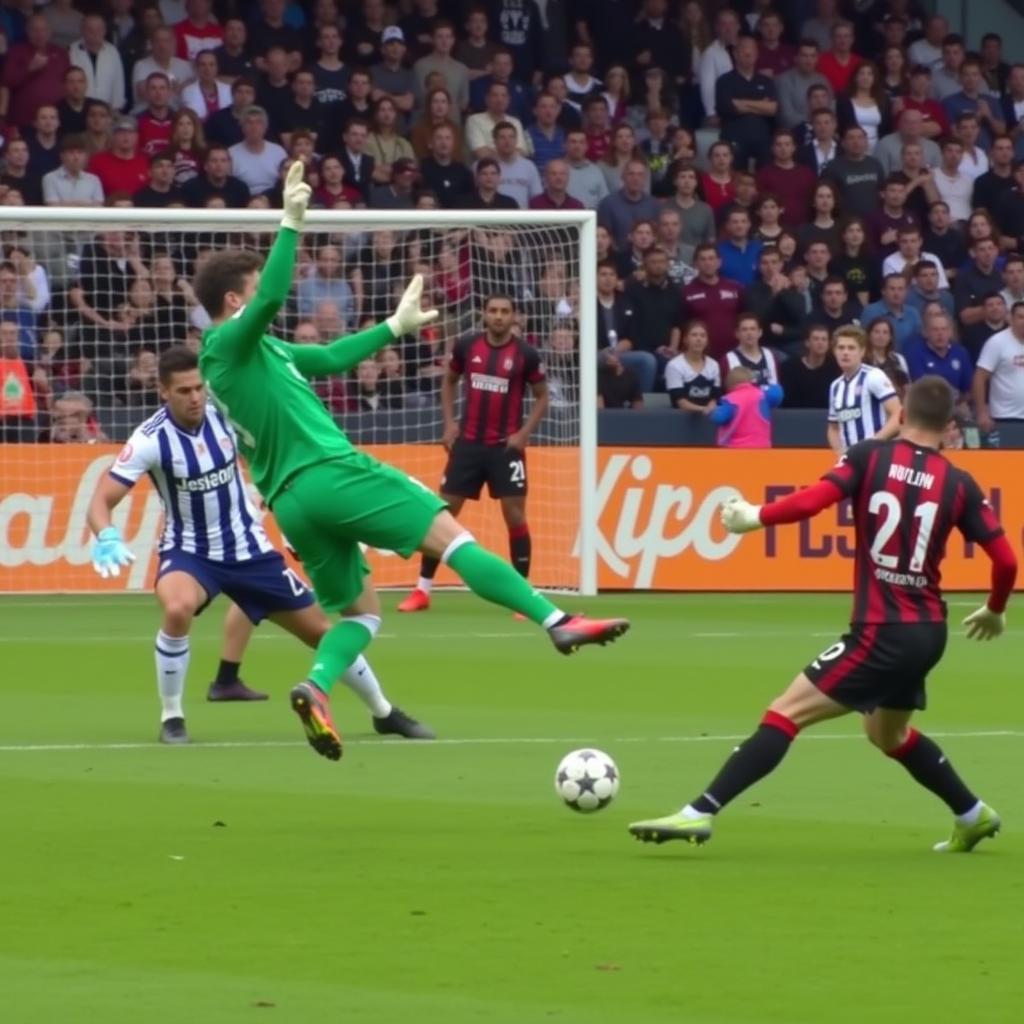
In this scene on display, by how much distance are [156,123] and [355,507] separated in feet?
44.4

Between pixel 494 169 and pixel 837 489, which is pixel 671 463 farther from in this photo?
pixel 837 489

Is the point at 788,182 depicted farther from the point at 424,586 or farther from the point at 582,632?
the point at 582,632

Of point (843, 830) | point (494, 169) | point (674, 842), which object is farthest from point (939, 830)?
point (494, 169)

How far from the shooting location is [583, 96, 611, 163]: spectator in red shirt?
78.8ft

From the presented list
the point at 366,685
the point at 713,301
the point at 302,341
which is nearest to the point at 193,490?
the point at 366,685

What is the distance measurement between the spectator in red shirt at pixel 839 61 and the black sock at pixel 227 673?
1504 centimetres

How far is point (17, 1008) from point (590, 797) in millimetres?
3249

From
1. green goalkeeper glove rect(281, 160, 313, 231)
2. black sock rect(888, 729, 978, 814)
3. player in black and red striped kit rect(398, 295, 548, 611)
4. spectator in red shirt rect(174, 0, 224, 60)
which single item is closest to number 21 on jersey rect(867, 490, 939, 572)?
black sock rect(888, 729, 978, 814)

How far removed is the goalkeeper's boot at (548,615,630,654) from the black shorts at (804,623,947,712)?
778 millimetres

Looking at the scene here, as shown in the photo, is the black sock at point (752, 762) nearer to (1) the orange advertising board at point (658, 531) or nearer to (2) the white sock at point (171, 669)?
(2) the white sock at point (171, 669)

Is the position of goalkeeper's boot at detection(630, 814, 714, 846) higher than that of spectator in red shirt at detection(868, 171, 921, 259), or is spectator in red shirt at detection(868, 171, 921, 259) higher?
spectator in red shirt at detection(868, 171, 921, 259)

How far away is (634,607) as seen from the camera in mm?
18609

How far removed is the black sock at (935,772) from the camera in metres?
7.88

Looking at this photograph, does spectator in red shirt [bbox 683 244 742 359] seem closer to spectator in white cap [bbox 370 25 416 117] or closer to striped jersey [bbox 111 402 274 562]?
spectator in white cap [bbox 370 25 416 117]
